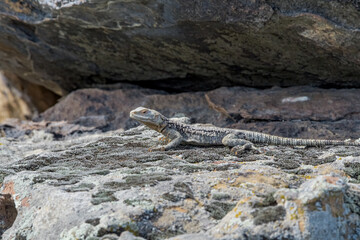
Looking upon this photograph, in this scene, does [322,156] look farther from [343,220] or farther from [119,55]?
[119,55]

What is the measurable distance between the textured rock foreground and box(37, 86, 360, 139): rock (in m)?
2.67

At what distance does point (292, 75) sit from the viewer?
1591 centimetres

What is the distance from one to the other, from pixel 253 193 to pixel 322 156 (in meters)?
3.22

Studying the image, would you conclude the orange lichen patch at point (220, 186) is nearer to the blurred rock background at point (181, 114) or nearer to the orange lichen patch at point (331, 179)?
the blurred rock background at point (181, 114)

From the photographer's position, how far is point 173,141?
11.3m

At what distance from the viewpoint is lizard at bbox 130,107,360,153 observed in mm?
10961

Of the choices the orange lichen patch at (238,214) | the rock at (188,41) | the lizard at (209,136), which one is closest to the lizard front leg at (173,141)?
the lizard at (209,136)

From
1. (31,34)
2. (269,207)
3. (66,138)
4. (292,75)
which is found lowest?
(66,138)

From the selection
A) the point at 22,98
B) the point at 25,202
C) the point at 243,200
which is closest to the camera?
the point at 243,200

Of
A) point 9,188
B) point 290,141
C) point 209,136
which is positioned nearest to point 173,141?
point 209,136

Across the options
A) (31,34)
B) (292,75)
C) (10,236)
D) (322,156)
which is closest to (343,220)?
(322,156)

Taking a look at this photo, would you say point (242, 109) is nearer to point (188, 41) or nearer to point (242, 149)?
point (188, 41)

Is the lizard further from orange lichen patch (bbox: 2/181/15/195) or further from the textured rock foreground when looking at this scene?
orange lichen patch (bbox: 2/181/15/195)

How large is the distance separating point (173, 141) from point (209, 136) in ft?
3.22
